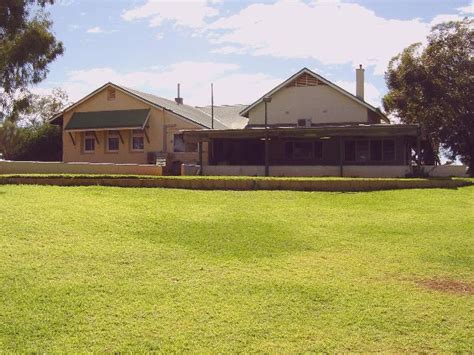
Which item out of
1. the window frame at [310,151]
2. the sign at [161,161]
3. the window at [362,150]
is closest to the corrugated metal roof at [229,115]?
the window frame at [310,151]

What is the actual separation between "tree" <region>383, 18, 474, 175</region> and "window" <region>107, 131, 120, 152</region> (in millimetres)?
18609

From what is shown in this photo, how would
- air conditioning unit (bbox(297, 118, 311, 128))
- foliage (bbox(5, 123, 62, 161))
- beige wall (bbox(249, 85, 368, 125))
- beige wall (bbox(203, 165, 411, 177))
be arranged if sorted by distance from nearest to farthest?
beige wall (bbox(203, 165, 411, 177)), beige wall (bbox(249, 85, 368, 125)), air conditioning unit (bbox(297, 118, 311, 128)), foliage (bbox(5, 123, 62, 161))

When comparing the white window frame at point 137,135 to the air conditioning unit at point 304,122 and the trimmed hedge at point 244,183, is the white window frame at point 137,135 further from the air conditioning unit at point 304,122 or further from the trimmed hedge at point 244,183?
the trimmed hedge at point 244,183

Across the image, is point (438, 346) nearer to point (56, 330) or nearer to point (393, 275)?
point (393, 275)

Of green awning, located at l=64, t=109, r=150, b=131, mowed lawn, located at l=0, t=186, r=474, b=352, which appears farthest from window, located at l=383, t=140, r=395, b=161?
mowed lawn, located at l=0, t=186, r=474, b=352

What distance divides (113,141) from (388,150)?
16998 millimetres

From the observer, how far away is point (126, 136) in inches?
1348

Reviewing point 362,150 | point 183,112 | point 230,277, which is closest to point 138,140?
point 183,112

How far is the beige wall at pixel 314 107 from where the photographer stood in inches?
1242

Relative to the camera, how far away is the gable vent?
105 feet

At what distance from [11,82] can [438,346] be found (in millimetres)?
25730

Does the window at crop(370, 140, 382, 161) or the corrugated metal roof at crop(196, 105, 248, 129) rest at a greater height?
the corrugated metal roof at crop(196, 105, 248, 129)

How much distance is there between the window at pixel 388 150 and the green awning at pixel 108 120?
46.4ft

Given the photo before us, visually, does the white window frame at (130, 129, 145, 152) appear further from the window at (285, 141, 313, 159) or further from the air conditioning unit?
the air conditioning unit
